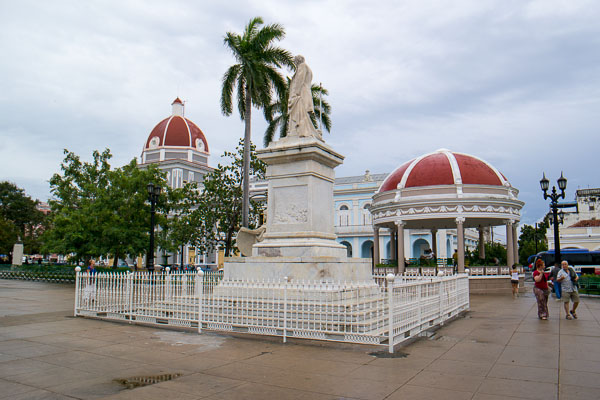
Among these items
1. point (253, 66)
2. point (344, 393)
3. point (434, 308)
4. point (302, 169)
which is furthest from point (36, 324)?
point (253, 66)

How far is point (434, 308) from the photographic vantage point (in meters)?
10.4

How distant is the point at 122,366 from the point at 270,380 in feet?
7.51

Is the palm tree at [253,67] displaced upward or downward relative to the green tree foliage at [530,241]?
upward

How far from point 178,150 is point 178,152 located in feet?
0.94

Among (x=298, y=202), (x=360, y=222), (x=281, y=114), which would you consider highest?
(x=281, y=114)

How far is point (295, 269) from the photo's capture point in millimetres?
10375

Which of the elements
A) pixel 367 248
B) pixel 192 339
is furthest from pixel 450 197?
pixel 367 248

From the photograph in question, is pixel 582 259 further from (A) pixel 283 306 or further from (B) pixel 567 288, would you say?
(A) pixel 283 306

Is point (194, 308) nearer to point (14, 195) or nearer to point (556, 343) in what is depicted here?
point (556, 343)

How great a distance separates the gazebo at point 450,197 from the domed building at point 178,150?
39.4 metres

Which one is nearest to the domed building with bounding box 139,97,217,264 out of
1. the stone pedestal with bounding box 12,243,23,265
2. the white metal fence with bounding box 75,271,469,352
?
the stone pedestal with bounding box 12,243,23,265

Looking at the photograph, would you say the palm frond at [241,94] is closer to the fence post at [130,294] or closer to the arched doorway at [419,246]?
the fence post at [130,294]

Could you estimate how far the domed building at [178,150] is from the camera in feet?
199

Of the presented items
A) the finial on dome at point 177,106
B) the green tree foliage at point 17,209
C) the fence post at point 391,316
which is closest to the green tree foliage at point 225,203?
the fence post at point 391,316
